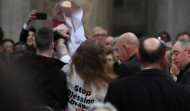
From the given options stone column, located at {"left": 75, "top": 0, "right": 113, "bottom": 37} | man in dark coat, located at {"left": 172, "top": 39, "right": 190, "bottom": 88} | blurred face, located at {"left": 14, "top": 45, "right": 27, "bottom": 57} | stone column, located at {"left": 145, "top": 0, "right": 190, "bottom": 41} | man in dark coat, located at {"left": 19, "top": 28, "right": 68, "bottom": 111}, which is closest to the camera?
man in dark coat, located at {"left": 19, "top": 28, "right": 68, "bottom": 111}

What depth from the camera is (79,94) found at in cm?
559

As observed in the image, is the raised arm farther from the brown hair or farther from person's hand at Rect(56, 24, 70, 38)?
the brown hair

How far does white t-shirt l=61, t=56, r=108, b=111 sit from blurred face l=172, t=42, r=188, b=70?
6.65ft

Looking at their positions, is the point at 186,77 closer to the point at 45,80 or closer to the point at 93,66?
the point at 93,66

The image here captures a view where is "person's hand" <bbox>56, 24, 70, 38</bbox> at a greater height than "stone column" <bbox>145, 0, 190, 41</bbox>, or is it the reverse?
"person's hand" <bbox>56, 24, 70, 38</bbox>

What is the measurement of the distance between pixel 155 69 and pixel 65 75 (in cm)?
123

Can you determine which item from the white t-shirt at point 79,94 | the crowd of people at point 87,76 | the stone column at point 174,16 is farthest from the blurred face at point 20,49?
the stone column at point 174,16

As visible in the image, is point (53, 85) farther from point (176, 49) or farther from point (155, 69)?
point (176, 49)

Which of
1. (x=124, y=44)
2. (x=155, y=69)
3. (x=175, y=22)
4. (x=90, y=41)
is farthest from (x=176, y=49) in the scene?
(x=175, y=22)

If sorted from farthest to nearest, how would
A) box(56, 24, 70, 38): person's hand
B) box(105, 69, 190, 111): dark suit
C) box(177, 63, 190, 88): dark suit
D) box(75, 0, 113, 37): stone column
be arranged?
box(75, 0, 113, 37): stone column → box(56, 24, 70, 38): person's hand → box(177, 63, 190, 88): dark suit → box(105, 69, 190, 111): dark suit

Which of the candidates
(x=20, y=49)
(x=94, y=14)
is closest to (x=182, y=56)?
(x=20, y=49)

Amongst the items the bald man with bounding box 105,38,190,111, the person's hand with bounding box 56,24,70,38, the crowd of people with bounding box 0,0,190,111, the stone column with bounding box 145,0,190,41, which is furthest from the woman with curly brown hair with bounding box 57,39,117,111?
the stone column with bounding box 145,0,190,41

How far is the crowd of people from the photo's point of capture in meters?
4.74

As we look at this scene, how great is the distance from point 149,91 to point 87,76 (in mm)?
970
